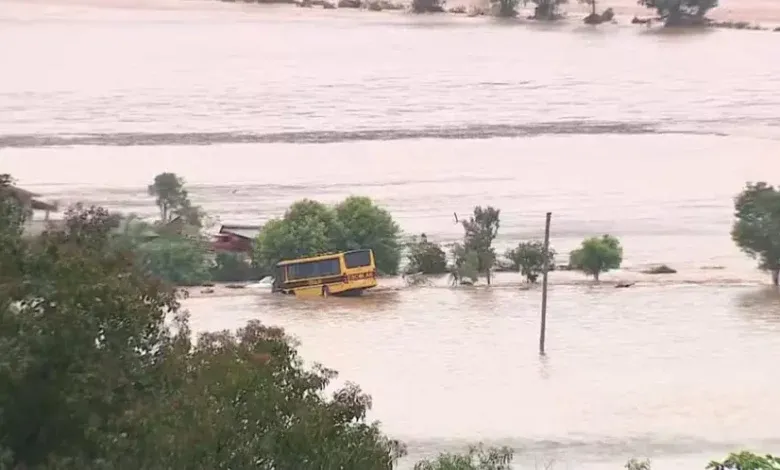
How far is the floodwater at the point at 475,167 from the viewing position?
5105mm

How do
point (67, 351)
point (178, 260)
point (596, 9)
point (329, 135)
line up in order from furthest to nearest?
point (596, 9), point (329, 135), point (178, 260), point (67, 351)

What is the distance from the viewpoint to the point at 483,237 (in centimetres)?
712

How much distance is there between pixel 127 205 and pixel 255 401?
605 centimetres

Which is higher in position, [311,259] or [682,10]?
[682,10]

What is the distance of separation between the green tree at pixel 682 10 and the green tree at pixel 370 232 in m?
9.09

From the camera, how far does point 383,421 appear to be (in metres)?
4.65

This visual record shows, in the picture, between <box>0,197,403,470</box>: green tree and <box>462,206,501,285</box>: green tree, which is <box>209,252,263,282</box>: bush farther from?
<box>0,197,403,470</box>: green tree

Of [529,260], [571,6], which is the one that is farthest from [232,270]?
[571,6]

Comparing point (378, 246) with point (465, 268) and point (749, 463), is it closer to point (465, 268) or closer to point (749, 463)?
point (465, 268)

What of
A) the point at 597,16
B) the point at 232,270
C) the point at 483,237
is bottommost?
the point at 232,270

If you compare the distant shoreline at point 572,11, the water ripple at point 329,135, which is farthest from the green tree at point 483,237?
the distant shoreline at point 572,11

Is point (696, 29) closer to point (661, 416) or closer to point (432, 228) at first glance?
point (432, 228)

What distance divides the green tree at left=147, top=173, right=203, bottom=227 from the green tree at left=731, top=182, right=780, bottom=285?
2.44 metres

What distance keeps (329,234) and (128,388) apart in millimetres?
4528
